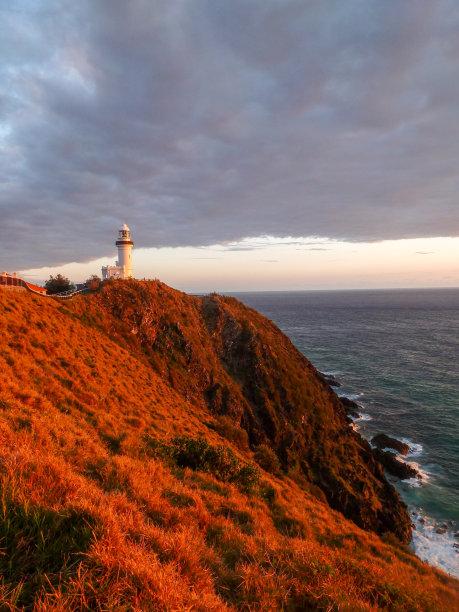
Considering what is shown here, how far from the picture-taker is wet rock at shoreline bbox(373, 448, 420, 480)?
105 feet

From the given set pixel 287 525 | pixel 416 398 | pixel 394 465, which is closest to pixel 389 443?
pixel 394 465

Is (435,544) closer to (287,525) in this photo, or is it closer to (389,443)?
(389,443)

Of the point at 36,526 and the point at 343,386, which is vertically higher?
the point at 36,526

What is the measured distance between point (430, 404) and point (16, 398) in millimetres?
55840

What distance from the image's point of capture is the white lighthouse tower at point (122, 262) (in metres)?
47.9

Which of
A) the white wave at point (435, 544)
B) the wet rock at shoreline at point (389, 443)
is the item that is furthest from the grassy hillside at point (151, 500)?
the wet rock at shoreline at point (389, 443)

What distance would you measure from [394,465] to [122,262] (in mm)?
49105

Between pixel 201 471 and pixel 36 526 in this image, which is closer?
pixel 36 526

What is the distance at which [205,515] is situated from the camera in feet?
21.8

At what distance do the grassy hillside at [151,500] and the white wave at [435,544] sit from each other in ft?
4.96

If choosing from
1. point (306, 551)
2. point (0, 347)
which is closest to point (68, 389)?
point (0, 347)

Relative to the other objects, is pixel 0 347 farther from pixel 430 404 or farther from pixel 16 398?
pixel 430 404

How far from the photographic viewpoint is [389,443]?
36.5 metres

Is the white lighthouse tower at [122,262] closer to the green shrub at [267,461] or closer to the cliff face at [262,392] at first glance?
the cliff face at [262,392]
